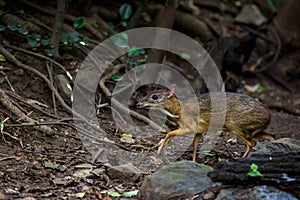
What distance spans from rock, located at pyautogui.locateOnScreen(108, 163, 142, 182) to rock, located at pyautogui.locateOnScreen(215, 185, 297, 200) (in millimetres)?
959

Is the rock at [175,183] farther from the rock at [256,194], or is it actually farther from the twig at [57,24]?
the twig at [57,24]

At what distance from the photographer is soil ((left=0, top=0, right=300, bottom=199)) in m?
4.55

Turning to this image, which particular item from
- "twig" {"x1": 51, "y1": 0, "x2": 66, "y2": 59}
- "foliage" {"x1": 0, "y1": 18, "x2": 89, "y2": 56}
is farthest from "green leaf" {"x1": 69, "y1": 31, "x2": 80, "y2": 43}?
"twig" {"x1": 51, "y1": 0, "x2": 66, "y2": 59}

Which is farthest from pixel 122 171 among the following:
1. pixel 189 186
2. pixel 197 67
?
pixel 197 67

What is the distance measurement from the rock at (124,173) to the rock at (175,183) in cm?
39

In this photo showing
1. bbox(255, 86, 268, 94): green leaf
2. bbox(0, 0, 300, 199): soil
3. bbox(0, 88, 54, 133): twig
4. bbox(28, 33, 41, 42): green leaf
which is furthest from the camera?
bbox(255, 86, 268, 94): green leaf

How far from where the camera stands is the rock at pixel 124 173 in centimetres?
476

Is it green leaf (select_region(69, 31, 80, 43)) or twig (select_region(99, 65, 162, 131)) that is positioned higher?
green leaf (select_region(69, 31, 80, 43))

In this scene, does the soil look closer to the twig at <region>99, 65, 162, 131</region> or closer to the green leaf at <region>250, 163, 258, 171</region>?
the twig at <region>99, 65, 162, 131</region>

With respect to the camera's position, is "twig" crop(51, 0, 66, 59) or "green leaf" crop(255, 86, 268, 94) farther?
"green leaf" crop(255, 86, 268, 94)

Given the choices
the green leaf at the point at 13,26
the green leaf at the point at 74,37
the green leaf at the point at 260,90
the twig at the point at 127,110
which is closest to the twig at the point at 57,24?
the green leaf at the point at 74,37

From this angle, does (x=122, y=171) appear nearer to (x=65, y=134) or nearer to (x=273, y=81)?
(x=65, y=134)

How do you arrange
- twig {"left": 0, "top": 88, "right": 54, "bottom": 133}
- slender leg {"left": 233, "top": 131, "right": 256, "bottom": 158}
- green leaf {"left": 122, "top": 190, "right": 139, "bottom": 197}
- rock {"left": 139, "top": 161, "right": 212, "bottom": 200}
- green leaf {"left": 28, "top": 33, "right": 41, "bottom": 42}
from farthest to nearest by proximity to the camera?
green leaf {"left": 28, "top": 33, "right": 41, "bottom": 42}, twig {"left": 0, "top": 88, "right": 54, "bottom": 133}, slender leg {"left": 233, "top": 131, "right": 256, "bottom": 158}, green leaf {"left": 122, "top": 190, "right": 139, "bottom": 197}, rock {"left": 139, "top": 161, "right": 212, "bottom": 200}

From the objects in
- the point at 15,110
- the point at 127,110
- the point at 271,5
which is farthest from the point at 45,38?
the point at 271,5
